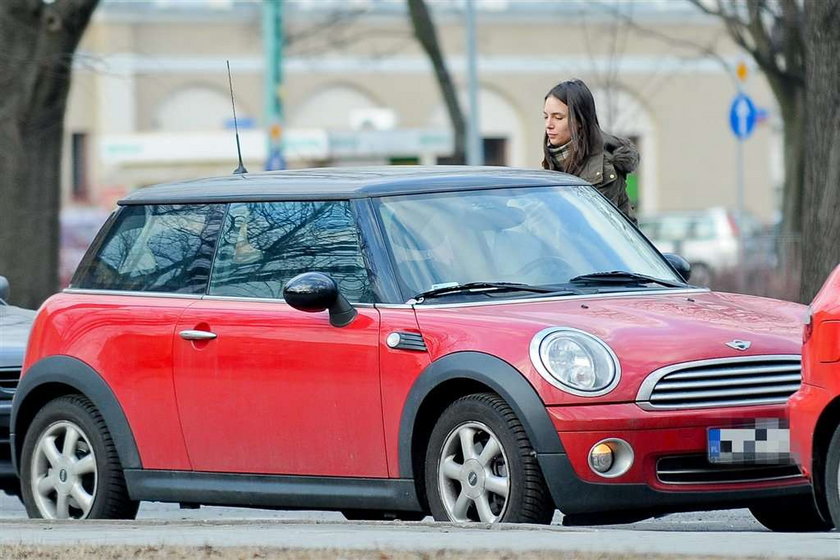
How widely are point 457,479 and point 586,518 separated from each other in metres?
0.51

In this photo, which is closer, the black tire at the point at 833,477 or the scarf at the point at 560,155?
the black tire at the point at 833,477

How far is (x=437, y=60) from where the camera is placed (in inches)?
1023

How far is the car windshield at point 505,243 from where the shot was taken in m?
7.68

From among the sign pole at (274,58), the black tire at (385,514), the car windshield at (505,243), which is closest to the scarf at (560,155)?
the car windshield at (505,243)

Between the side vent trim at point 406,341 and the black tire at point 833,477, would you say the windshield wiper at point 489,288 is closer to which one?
the side vent trim at point 406,341

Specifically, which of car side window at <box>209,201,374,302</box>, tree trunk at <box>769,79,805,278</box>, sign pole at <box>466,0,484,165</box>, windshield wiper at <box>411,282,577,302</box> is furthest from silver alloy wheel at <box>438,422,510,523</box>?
sign pole at <box>466,0,484,165</box>

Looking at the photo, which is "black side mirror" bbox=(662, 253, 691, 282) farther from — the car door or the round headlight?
the round headlight

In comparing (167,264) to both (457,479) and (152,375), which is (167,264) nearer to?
(152,375)

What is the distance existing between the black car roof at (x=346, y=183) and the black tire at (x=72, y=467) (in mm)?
1007

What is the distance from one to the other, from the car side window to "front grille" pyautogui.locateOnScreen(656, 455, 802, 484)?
140 cm

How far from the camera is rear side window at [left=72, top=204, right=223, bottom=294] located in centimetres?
835

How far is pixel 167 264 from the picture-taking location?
849cm

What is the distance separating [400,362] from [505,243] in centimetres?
81

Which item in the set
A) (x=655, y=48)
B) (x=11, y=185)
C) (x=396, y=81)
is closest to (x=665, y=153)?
(x=655, y=48)
